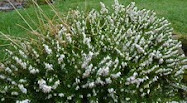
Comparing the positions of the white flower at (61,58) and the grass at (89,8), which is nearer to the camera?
the white flower at (61,58)

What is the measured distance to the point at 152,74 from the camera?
4.92 meters

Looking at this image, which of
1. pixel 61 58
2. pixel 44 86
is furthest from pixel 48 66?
pixel 44 86

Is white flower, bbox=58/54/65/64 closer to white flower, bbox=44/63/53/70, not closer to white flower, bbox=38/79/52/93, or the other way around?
white flower, bbox=44/63/53/70

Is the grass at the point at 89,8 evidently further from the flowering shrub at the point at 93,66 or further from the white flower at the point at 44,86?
the white flower at the point at 44,86

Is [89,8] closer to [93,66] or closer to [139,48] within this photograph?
[139,48]

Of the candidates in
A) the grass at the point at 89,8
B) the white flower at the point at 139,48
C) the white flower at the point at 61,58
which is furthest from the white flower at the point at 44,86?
the grass at the point at 89,8

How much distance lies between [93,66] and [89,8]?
5.40 meters

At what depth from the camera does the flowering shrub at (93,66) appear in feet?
14.2

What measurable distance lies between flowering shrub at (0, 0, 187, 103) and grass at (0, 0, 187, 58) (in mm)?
2366

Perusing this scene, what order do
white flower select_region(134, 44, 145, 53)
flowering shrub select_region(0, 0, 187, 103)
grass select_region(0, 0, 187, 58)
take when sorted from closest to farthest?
flowering shrub select_region(0, 0, 187, 103), white flower select_region(134, 44, 145, 53), grass select_region(0, 0, 187, 58)

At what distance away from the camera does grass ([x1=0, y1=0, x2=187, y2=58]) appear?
9092 millimetres

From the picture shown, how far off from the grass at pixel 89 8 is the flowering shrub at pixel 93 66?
2.37 meters

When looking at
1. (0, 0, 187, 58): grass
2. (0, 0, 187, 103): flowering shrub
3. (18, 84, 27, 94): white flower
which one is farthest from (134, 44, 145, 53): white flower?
(0, 0, 187, 58): grass

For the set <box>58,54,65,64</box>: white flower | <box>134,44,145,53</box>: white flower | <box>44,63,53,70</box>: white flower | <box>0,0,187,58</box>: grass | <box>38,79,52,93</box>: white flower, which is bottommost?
<box>38,79,52,93</box>: white flower
